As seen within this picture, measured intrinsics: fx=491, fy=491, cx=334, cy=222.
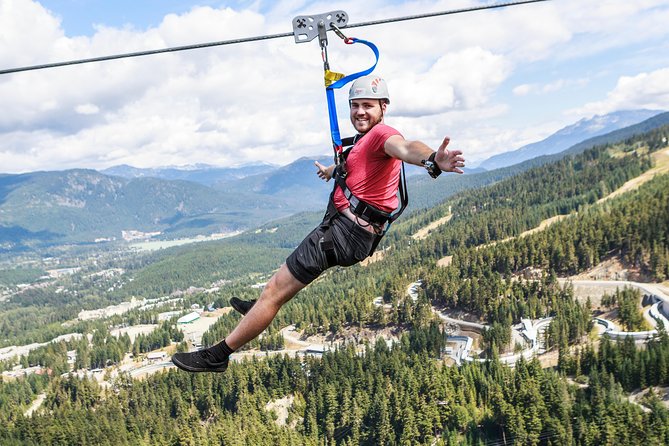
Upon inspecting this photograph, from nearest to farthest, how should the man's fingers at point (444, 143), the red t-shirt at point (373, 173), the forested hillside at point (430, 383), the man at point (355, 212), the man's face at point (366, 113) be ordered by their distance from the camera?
the man's fingers at point (444, 143) < the red t-shirt at point (373, 173) < the man at point (355, 212) < the man's face at point (366, 113) < the forested hillside at point (430, 383)

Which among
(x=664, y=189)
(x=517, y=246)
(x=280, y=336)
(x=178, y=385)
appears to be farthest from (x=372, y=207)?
(x=664, y=189)

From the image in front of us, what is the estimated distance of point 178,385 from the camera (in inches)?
2790

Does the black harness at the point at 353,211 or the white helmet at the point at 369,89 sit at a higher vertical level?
the white helmet at the point at 369,89

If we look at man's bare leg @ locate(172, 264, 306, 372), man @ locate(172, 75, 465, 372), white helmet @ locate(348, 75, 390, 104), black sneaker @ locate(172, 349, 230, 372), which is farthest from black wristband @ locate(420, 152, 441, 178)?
black sneaker @ locate(172, 349, 230, 372)

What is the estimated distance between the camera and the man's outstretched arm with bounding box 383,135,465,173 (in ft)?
14.9

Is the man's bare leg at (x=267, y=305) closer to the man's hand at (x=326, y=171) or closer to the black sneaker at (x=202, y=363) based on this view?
the black sneaker at (x=202, y=363)

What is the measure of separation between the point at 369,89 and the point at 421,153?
1.51 metres

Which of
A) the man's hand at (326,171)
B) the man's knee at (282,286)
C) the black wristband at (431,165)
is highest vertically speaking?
the man's hand at (326,171)

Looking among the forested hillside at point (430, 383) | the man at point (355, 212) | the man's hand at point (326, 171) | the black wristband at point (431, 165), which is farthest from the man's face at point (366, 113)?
the forested hillside at point (430, 383)

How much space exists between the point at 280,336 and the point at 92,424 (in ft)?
115

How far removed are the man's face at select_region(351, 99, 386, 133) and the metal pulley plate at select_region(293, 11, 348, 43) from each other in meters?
1.12

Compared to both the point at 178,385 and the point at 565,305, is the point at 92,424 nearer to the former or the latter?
the point at 178,385

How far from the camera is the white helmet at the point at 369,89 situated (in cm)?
592

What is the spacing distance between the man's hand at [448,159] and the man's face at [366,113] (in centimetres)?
167
